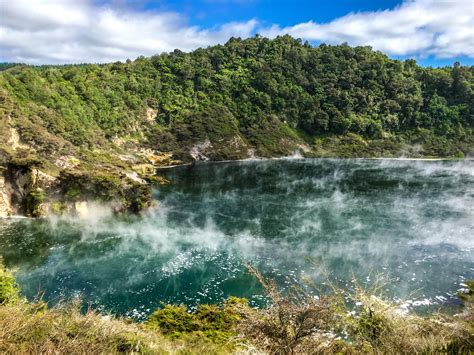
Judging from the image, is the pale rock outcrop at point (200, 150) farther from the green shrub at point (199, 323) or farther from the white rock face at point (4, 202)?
the green shrub at point (199, 323)

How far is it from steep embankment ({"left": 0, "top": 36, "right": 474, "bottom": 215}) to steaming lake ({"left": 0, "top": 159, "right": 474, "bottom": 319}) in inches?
733

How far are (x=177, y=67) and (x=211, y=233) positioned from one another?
426ft

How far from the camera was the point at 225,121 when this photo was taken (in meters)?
154

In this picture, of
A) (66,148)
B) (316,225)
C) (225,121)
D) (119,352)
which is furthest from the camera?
(225,121)

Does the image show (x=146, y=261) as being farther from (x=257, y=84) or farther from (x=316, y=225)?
(x=257, y=84)

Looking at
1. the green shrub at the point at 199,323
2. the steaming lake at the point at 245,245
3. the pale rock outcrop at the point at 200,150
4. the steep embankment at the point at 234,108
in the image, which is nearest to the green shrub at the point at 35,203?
the steaming lake at the point at 245,245

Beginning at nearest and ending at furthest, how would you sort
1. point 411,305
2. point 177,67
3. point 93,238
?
point 411,305, point 93,238, point 177,67

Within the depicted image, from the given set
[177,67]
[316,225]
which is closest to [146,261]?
[316,225]

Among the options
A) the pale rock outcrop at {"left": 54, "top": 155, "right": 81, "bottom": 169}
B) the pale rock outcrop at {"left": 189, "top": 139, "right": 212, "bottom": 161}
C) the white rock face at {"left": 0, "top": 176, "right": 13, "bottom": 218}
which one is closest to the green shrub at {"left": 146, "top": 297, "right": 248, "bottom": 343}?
the white rock face at {"left": 0, "top": 176, "right": 13, "bottom": 218}

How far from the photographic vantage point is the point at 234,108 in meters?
164

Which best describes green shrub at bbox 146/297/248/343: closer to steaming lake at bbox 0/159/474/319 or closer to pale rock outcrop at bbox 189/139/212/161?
steaming lake at bbox 0/159/474/319

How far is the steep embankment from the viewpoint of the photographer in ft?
320

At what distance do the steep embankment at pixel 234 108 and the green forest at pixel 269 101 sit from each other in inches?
18.4

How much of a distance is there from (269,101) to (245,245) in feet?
412
